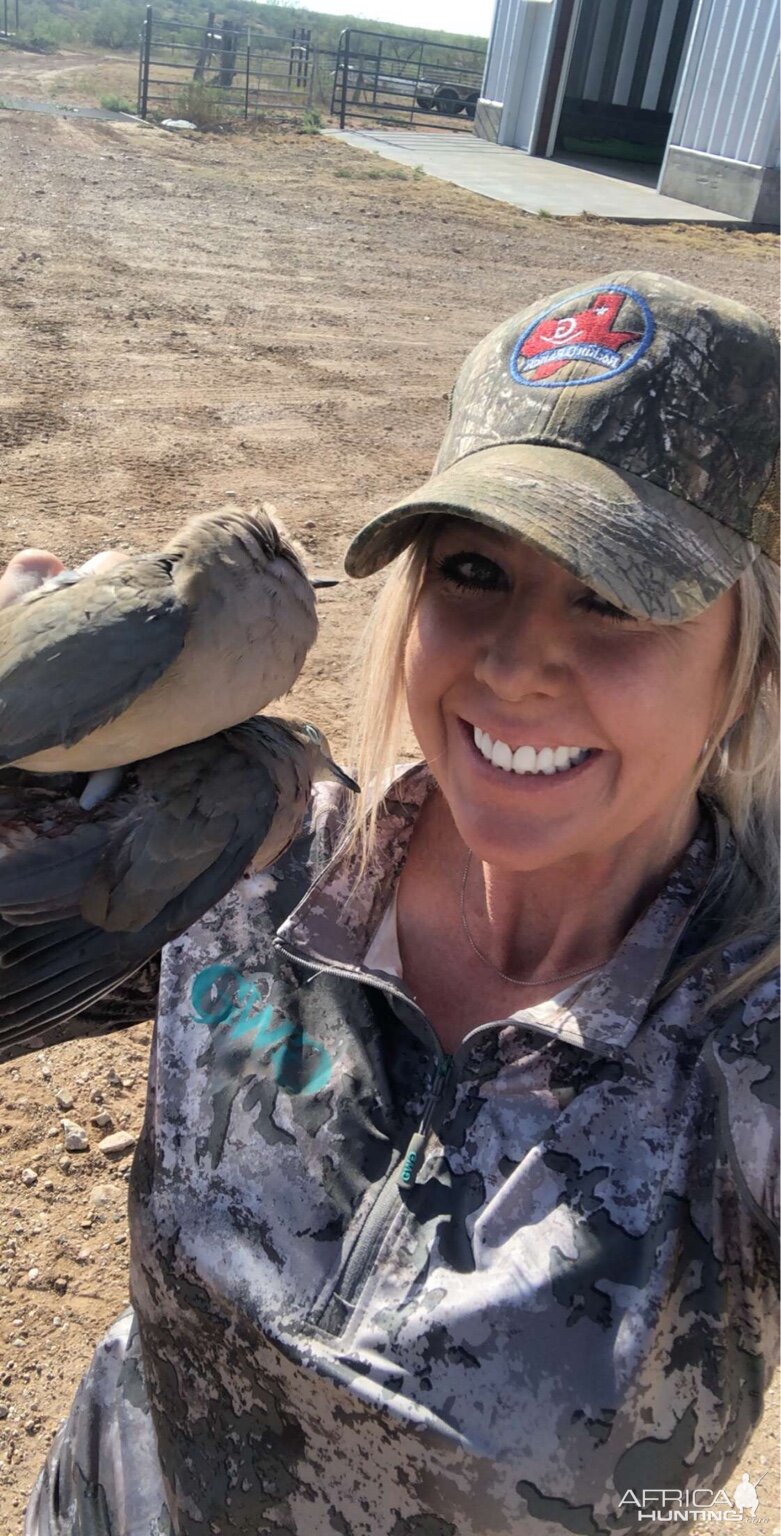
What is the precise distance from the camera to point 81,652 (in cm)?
198

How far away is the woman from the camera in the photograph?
4.90ft

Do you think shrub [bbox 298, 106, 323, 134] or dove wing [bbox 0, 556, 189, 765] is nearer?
dove wing [bbox 0, 556, 189, 765]

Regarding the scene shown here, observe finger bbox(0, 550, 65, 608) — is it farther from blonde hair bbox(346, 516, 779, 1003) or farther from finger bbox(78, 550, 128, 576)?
blonde hair bbox(346, 516, 779, 1003)

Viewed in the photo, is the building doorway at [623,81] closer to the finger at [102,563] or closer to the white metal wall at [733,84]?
the white metal wall at [733,84]

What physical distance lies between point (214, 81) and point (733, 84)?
41.6 feet

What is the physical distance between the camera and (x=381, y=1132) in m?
1.69

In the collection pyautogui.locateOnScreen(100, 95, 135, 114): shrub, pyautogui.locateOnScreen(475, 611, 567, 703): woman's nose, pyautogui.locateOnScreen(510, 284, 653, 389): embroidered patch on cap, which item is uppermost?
pyautogui.locateOnScreen(510, 284, 653, 389): embroidered patch on cap

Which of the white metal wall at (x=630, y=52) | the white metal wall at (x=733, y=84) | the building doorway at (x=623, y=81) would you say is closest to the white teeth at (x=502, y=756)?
the white metal wall at (x=733, y=84)

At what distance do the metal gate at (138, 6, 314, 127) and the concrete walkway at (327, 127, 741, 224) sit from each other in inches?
89.3

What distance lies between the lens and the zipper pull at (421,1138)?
1637mm

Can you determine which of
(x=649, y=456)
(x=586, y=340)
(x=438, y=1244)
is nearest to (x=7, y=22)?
(x=586, y=340)

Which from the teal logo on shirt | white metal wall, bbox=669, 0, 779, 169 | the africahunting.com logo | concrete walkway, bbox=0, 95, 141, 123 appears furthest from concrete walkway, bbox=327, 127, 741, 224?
the africahunting.com logo

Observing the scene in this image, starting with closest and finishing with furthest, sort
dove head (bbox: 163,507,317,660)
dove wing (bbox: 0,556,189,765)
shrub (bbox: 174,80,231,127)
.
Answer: dove wing (bbox: 0,556,189,765) < dove head (bbox: 163,507,317,660) < shrub (bbox: 174,80,231,127)

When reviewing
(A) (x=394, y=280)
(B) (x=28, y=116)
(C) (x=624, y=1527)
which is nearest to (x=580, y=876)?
(C) (x=624, y=1527)
